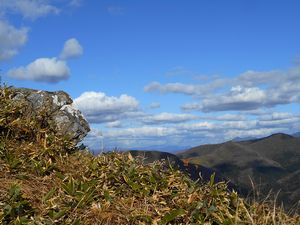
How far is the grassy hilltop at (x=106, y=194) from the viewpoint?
25.8 ft

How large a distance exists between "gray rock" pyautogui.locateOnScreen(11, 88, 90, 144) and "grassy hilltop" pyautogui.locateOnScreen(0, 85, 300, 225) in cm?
205

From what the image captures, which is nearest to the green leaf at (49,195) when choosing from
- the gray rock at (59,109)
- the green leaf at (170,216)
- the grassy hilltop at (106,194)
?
the grassy hilltop at (106,194)

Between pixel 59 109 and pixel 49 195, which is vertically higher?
pixel 59 109

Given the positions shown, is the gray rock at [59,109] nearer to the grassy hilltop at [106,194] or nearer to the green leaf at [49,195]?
the grassy hilltop at [106,194]

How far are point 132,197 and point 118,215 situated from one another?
0.83 meters

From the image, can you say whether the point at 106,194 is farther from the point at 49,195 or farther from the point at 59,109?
the point at 59,109

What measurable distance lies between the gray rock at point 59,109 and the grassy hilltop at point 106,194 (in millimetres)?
2047

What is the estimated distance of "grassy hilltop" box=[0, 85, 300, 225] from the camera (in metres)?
7.86

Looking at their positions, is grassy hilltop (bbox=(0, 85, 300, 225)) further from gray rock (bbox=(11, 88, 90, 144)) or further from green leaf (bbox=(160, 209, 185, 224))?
gray rock (bbox=(11, 88, 90, 144))

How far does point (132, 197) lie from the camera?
28.8ft

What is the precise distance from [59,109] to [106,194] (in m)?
6.57

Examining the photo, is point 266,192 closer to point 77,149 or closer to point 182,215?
point 182,215

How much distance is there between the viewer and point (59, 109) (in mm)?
14641

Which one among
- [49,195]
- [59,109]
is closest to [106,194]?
[49,195]
